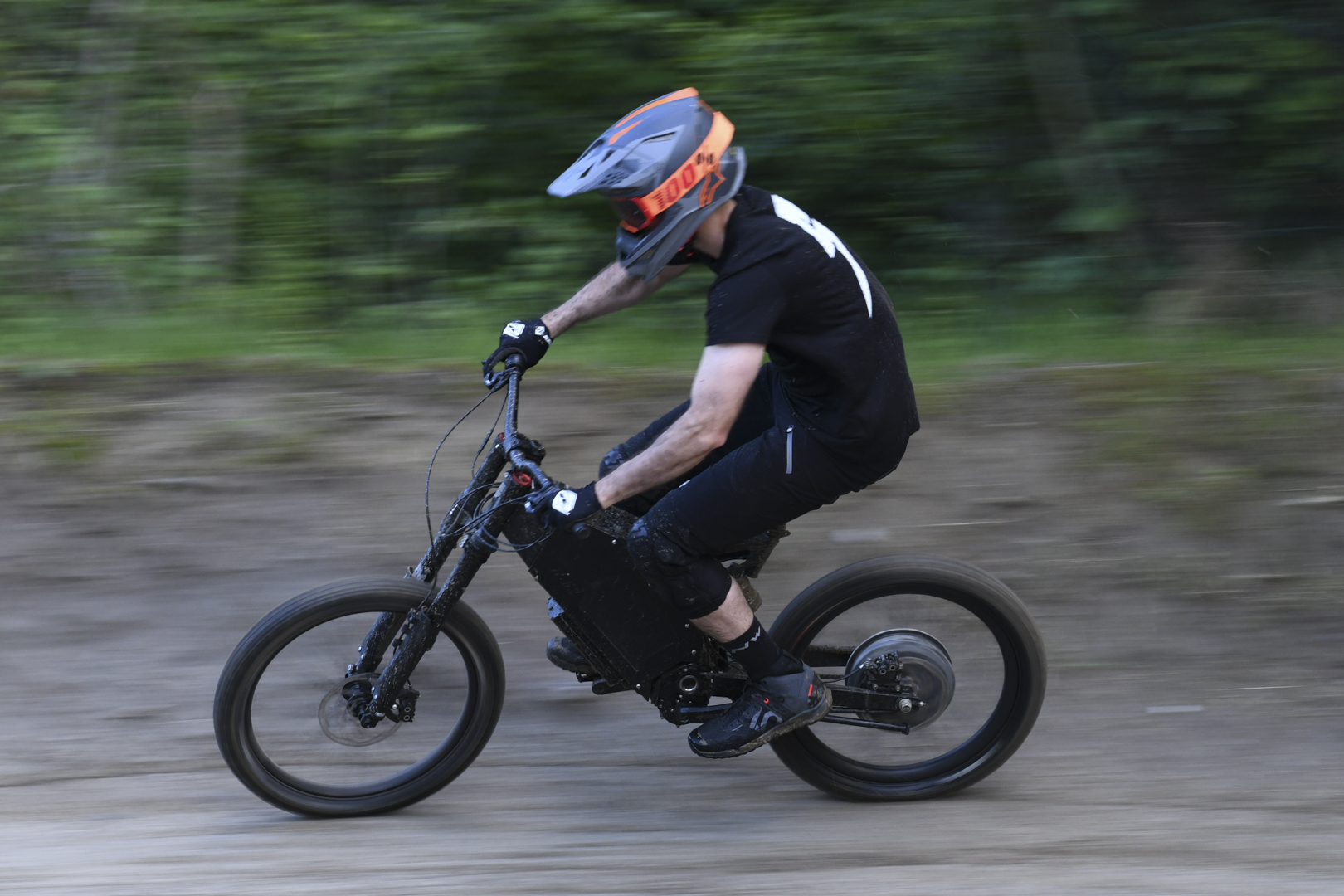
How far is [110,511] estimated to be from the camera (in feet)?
16.4

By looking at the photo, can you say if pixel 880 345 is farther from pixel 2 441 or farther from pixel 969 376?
pixel 2 441

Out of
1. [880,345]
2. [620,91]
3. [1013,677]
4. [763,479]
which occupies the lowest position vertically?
[1013,677]

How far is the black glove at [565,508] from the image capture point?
10.4 ft

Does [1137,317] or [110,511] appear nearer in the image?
[110,511]

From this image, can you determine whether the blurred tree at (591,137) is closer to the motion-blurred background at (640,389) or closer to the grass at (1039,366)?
the motion-blurred background at (640,389)

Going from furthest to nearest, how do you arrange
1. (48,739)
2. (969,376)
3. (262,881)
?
(969,376) < (48,739) < (262,881)

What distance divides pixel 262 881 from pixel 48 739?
1.44 m

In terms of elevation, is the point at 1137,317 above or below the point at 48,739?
above

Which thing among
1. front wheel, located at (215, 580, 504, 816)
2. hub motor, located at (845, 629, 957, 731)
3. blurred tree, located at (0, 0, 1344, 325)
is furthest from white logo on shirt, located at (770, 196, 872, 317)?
blurred tree, located at (0, 0, 1344, 325)

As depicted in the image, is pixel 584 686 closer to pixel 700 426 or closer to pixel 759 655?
pixel 759 655

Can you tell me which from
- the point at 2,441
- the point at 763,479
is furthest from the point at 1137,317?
the point at 2,441

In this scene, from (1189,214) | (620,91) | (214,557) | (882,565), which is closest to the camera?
(882,565)

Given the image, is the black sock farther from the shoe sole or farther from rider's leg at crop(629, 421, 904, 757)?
the shoe sole

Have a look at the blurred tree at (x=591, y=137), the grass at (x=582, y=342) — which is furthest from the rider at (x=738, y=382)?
the blurred tree at (x=591, y=137)
